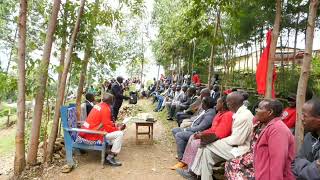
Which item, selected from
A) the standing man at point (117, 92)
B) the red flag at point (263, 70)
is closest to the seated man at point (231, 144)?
the red flag at point (263, 70)

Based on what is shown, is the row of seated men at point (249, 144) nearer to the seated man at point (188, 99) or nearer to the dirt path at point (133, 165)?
the dirt path at point (133, 165)

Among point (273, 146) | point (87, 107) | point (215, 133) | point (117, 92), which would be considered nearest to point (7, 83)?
point (87, 107)

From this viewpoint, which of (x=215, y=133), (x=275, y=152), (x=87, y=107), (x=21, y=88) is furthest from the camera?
(x=87, y=107)

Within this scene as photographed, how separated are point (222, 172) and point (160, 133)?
16.3ft

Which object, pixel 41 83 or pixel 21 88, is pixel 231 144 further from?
pixel 21 88

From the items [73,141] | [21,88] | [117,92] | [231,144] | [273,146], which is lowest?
[73,141]

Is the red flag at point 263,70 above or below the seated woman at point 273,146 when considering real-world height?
above

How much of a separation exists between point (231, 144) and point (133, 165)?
7.83 ft

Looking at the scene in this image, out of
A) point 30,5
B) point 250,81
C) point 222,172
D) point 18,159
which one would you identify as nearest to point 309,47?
point 222,172

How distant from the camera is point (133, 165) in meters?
6.42

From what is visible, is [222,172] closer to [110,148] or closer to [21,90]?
[110,148]

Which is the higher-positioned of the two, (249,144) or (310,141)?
(310,141)

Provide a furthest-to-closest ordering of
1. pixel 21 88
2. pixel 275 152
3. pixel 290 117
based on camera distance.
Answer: pixel 21 88 < pixel 290 117 < pixel 275 152

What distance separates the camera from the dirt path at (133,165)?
5.81 meters
